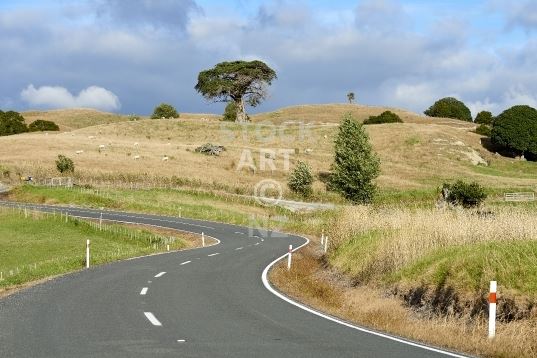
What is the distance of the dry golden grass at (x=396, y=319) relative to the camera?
11.2 metres

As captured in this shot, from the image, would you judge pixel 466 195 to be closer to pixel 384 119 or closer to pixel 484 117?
pixel 384 119

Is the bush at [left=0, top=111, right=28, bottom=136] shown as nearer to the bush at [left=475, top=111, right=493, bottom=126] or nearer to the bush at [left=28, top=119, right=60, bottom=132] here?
the bush at [left=28, top=119, right=60, bottom=132]

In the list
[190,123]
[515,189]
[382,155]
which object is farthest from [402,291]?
[190,123]

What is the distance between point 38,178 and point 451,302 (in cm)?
6545

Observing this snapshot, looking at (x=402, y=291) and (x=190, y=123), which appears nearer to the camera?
(x=402, y=291)

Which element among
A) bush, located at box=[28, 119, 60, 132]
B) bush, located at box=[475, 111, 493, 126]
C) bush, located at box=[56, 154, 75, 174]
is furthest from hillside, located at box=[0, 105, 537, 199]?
bush, located at box=[28, 119, 60, 132]

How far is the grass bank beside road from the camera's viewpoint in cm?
3304

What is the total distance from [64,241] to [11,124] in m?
110

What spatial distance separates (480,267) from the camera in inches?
615

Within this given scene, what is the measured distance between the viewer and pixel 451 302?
50.4 ft

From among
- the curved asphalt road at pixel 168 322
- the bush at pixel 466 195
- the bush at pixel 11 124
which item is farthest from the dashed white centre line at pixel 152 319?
the bush at pixel 11 124

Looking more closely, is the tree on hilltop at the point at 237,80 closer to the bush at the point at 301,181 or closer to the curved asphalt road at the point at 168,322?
the bush at the point at 301,181

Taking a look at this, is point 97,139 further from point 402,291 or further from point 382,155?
point 402,291

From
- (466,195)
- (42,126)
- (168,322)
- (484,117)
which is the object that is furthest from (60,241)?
(484,117)
